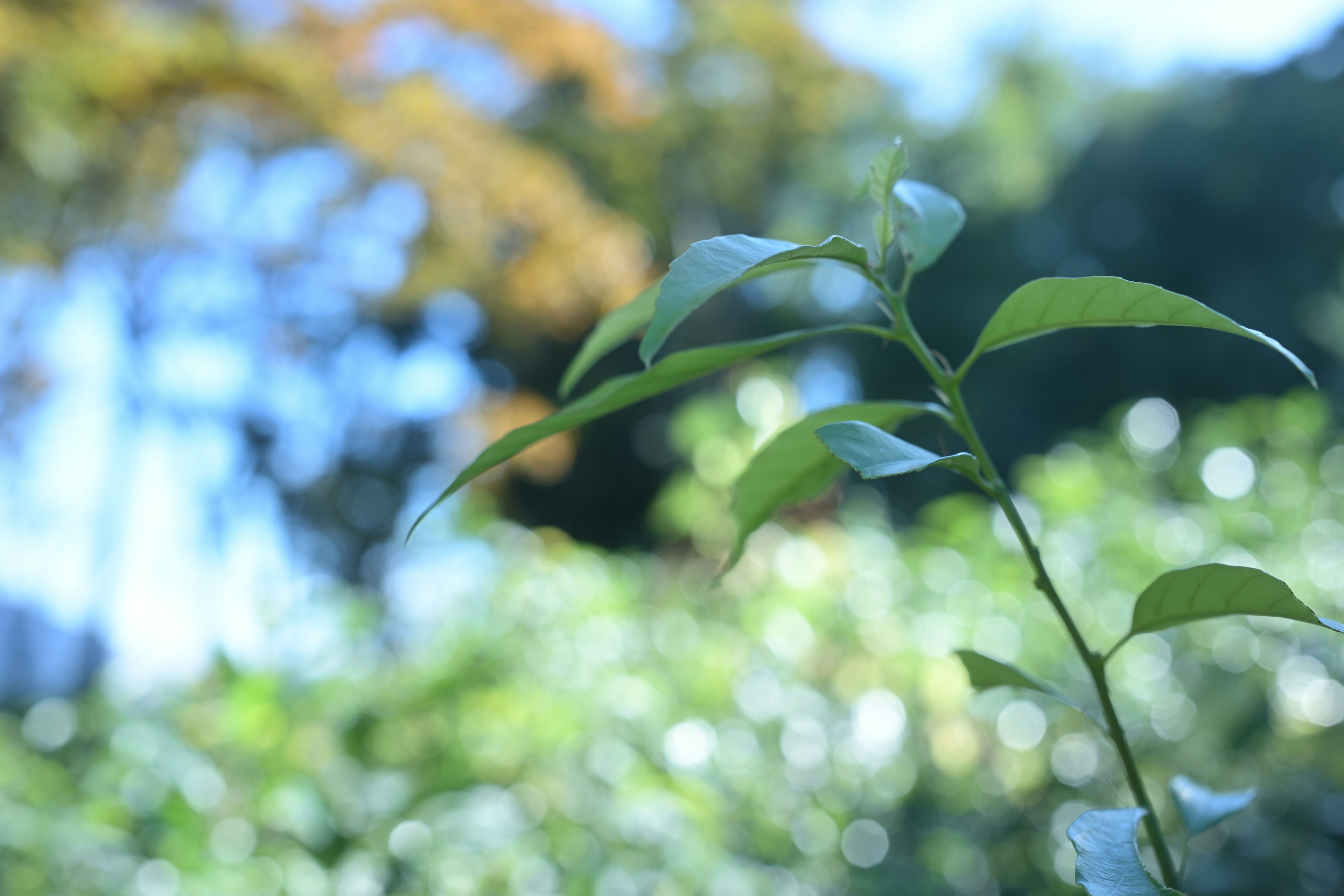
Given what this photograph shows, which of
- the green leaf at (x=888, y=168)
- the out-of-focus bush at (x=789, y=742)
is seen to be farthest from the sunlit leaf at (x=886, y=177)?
the out-of-focus bush at (x=789, y=742)

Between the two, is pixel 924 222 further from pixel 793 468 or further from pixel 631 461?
pixel 631 461

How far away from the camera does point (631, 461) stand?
8.55m

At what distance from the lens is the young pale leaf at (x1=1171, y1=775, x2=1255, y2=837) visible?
369 millimetres

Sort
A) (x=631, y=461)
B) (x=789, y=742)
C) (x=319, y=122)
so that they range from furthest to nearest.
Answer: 1. (x=631, y=461)
2. (x=319, y=122)
3. (x=789, y=742)

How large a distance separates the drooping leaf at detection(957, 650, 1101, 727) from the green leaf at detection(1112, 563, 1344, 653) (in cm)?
3

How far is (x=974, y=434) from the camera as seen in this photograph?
323 mm

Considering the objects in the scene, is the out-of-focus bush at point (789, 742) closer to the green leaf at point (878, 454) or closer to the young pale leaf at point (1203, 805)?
the young pale leaf at point (1203, 805)

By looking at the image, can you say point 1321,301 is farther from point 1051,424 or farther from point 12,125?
point 12,125

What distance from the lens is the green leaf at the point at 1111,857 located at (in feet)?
0.85

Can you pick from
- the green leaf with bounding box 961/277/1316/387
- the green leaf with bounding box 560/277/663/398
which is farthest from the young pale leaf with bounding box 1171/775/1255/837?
the green leaf with bounding box 560/277/663/398

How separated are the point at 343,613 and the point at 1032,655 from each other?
35.8 inches

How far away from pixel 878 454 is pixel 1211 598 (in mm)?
143

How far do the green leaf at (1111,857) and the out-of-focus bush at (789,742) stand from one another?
63 cm

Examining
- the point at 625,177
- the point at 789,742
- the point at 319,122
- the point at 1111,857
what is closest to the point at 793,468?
the point at 1111,857
